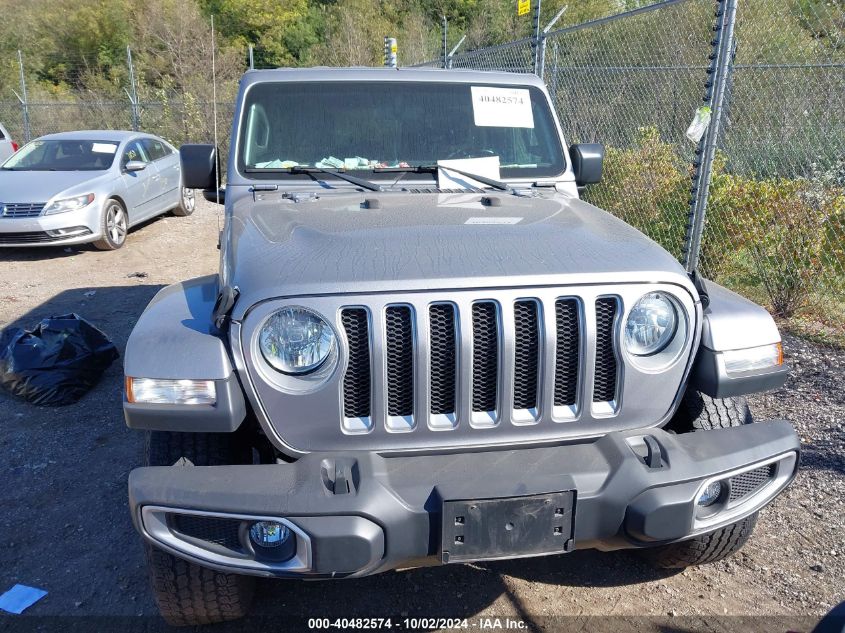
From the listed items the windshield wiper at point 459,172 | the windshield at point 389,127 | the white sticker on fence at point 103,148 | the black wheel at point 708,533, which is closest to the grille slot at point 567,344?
the black wheel at point 708,533

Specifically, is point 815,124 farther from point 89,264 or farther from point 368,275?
point 89,264

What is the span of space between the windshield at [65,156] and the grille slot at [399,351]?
28.4 ft

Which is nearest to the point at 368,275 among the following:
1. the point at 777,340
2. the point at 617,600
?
the point at 777,340

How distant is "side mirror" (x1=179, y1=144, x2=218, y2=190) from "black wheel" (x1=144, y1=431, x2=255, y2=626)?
1803 millimetres

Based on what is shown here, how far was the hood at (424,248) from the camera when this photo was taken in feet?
7.07

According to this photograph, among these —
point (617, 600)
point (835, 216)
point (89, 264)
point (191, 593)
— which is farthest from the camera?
point (89, 264)

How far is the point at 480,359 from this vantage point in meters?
2.20

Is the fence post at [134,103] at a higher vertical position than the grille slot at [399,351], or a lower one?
lower

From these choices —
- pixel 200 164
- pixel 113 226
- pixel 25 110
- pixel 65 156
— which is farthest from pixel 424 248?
pixel 25 110

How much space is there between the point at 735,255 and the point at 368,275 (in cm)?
497

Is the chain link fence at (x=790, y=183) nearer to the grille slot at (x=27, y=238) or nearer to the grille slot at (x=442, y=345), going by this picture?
the grille slot at (x=442, y=345)

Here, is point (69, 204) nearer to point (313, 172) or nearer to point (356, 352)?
point (313, 172)

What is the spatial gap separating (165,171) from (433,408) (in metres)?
9.83

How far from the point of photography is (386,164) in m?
3.62
